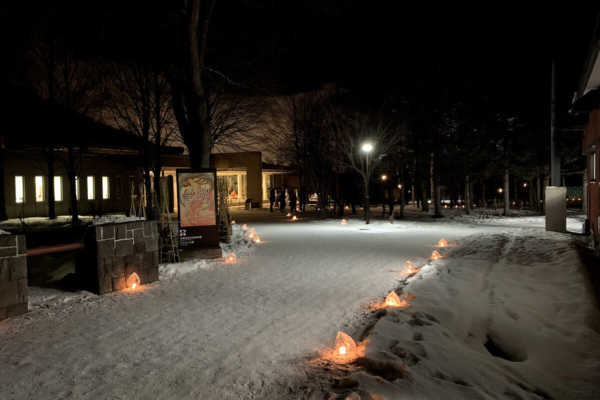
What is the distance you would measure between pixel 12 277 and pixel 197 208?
16.4 feet

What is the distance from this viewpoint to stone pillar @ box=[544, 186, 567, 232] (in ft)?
44.3

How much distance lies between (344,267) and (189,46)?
7.19m

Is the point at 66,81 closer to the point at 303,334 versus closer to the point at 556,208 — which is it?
the point at 303,334

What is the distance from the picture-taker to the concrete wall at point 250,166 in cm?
3228

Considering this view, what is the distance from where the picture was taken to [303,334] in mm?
Result: 4785

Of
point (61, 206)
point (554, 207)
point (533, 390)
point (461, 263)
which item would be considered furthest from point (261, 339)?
point (61, 206)

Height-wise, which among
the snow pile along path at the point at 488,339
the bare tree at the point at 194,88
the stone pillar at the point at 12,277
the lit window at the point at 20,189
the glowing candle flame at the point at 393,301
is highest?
the bare tree at the point at 194,88

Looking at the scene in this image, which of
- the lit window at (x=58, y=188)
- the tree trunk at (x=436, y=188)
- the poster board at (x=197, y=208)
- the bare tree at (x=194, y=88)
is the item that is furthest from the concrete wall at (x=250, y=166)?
the poster board at (x=197, y=208)

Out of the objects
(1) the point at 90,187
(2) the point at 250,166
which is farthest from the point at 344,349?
(2) the point at 250,166

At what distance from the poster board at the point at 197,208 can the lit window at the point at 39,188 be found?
1648 cm

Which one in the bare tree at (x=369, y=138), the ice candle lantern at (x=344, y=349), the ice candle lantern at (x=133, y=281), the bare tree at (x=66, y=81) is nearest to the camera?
the ice candle lantern at (x=344, y=349)

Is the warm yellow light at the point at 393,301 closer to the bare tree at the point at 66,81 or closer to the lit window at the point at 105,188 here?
the bare tree at the point at 66,81

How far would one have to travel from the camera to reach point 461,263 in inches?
347

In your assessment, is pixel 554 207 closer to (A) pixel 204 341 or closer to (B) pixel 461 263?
(B) pixel 461 263
